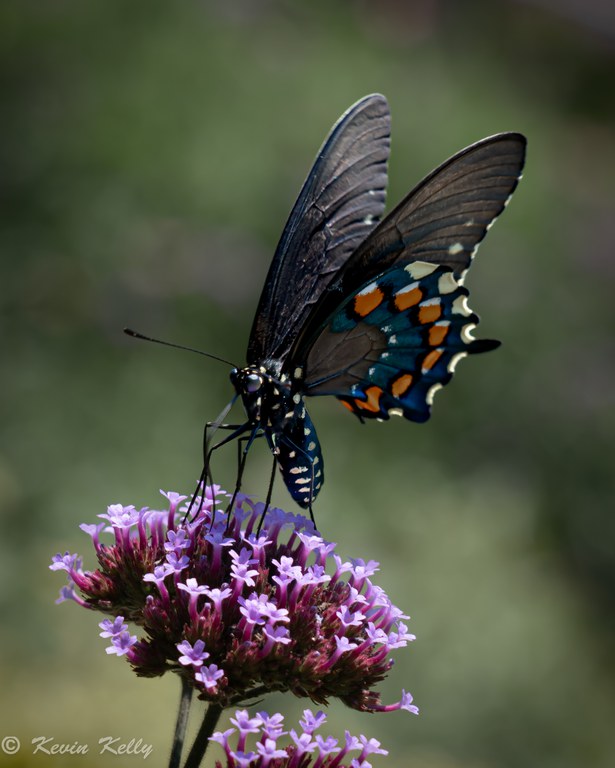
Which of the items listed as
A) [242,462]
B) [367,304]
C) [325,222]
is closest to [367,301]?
[367,304]

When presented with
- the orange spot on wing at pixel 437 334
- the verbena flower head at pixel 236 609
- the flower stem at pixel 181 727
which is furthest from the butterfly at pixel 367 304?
the flower stem at pixel 181 727

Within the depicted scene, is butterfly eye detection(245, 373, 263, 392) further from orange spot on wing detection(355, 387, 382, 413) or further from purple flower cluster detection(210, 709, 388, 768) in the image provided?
purple flower cluster detection(210, 709, 388, 768)

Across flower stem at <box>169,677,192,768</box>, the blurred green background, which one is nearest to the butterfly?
flower stem at <box>169,677,192,768</box>

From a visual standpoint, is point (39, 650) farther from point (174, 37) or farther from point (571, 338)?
point (174, 37)

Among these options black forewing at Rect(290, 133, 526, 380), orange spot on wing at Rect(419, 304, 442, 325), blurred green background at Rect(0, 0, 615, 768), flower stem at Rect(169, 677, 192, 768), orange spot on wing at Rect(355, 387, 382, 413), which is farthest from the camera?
blurred green background at Rect(0, 0, 615, 768)

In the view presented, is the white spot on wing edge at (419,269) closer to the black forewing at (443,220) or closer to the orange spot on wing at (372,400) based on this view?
the black forewing at (443,220)
